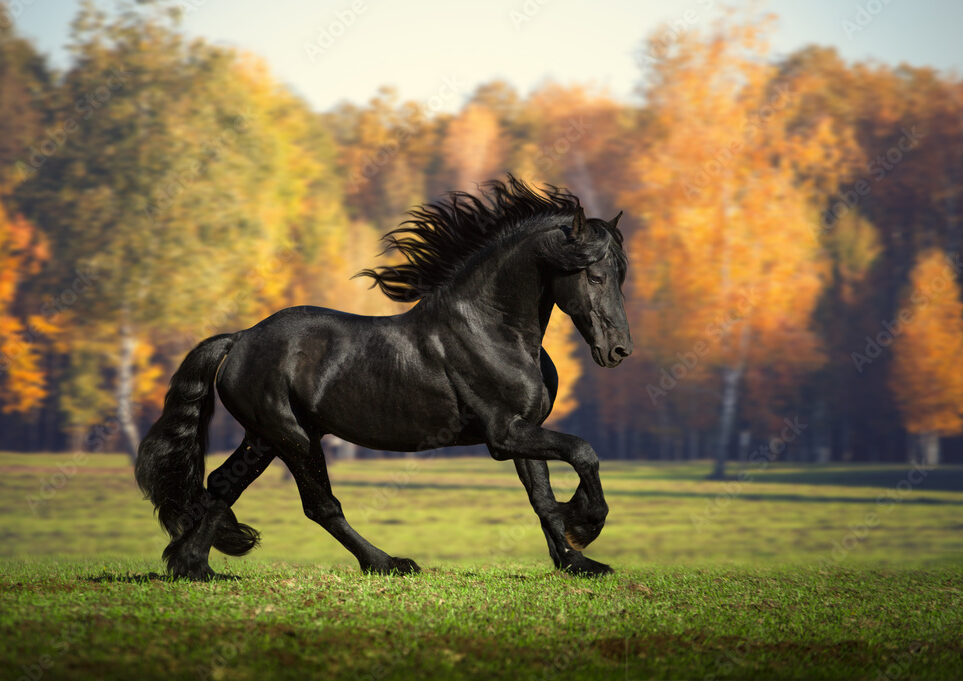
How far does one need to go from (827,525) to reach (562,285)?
17.5m

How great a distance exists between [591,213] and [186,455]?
2807 cm

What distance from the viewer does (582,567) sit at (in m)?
7.27

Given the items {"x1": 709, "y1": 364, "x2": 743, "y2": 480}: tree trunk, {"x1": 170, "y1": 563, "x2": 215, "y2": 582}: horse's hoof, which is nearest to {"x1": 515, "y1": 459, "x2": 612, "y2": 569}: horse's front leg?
{"x1": 170, "y1": 563, "x2": 215, "y2": 582}: horse's hoof

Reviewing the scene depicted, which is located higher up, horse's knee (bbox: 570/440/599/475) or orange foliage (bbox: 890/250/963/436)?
orange foliage (bbox: 890/250/963/436)

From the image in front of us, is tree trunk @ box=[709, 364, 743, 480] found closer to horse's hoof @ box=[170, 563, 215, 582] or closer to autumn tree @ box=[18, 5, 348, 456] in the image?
autumn tree @ box=[18, 5, 348, 456]

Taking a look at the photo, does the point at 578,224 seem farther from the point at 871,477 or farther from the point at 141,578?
the point at 871,477

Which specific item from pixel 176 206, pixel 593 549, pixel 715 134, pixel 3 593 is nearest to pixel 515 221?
pixel 3 593

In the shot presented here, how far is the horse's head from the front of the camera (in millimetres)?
6922

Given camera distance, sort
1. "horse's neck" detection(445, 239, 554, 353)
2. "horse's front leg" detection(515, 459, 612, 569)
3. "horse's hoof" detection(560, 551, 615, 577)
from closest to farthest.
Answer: "horse's front leg" detection(515, 459, 612, 569)
"horse's neck" detection(445, 239, 554, 353)
"horse's hoof" detection(560, 551, 615, 577)

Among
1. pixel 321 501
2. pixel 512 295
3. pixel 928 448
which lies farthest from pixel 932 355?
pixel 321 501

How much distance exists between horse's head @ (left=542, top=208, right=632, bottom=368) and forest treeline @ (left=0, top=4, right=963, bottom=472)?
18.8 metres

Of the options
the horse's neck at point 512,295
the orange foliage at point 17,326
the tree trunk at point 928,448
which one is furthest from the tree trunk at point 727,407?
the horse's neck at point 512,295

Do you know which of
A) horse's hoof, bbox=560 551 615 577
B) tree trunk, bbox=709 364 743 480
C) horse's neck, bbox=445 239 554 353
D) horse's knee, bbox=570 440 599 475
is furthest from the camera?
tree trunk, bbox=709 364 743 480

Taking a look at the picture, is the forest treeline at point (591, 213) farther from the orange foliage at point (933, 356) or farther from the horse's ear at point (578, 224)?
the horse's ear at point (578, 224)
